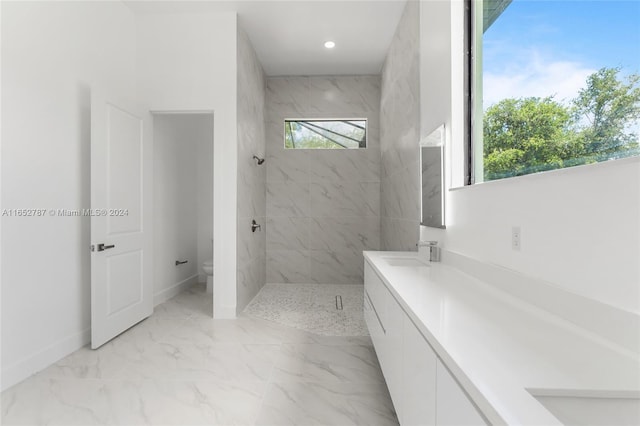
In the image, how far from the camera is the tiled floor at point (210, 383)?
1.68 meters

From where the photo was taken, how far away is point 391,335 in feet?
4.83

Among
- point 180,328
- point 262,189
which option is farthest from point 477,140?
point 262,189

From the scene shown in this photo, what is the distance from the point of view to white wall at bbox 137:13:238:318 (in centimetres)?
320

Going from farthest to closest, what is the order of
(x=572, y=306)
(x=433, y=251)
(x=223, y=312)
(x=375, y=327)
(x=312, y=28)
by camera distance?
1. (x=312, y=28)
2. (x=223, y=312)
3. (x=433, y=251)
4. (x=375, y=327)
5. (x=572, y=306)

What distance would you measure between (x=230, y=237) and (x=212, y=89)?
149 centimetres

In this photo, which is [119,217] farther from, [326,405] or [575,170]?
[575,170]

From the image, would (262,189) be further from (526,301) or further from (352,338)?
(526,301)

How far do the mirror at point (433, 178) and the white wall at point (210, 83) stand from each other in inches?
71.3

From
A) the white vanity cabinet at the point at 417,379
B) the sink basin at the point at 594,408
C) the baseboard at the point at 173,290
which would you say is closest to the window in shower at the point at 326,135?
the baseboard at the point at 173,290

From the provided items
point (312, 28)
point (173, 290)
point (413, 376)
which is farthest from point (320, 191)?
point (413, 376)

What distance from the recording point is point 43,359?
2176 millimetres

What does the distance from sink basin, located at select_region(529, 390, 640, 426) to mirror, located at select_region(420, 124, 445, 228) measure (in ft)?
4.87

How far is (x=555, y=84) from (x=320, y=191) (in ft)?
11.9

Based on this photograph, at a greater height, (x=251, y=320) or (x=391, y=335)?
(x=391, y=335)
